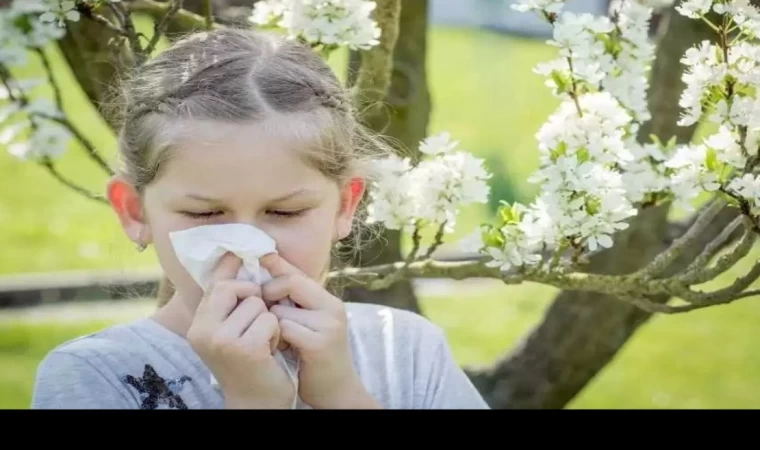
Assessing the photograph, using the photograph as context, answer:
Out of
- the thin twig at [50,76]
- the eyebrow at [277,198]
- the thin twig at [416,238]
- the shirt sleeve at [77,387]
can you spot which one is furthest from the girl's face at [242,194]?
the thin twig at [50,76]

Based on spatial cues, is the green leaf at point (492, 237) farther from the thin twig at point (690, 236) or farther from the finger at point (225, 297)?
the finger at point (225, 297)

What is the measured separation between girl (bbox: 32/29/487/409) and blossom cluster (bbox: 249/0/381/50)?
0.11 meters

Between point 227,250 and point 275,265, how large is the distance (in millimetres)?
41

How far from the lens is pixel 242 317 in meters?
0.87

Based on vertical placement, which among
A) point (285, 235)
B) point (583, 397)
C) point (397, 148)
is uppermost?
point (285, 235)

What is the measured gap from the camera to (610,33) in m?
1.22

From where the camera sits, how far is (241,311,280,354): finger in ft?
2.82

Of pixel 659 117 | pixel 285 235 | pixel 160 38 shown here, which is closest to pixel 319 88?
pixel 285 235

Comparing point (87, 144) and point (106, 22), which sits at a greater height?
point (106, 22)

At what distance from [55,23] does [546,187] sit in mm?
608

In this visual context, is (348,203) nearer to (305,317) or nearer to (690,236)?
(305,317)

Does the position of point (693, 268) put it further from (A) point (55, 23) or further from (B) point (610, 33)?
(A) point (55, 23)

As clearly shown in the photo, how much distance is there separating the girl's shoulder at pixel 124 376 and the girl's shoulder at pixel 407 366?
0.15 m

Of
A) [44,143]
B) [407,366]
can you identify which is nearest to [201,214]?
[407,366]
